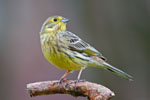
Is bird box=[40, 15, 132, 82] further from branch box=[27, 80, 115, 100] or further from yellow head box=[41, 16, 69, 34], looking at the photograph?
branch box=[27, 80, 115, 100]

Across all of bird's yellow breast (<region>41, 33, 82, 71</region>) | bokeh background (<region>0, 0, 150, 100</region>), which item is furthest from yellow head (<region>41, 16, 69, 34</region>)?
bokeh background (<region>0, 0, 150, 100</region>)

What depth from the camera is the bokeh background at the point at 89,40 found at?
9.45m

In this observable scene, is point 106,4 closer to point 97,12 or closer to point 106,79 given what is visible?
point 97,12

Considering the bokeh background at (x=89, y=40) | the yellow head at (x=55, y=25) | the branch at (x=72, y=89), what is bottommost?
the bokeh background at (x=89, y=40)

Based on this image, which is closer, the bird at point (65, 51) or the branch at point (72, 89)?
the branch at point (72, 89)

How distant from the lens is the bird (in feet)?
17.5

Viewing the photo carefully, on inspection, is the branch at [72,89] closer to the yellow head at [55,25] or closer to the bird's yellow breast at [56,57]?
the bird's yellow breast at [56,57]

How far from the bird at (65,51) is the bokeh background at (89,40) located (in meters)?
3.25

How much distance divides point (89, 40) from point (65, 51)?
461 centimetres

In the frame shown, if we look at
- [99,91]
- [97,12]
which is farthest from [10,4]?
[99,91]

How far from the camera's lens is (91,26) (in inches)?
397

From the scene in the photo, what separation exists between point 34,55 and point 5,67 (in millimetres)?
1235

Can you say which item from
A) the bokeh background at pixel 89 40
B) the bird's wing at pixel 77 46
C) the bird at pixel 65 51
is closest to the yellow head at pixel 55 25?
the bird at pixel 65 51

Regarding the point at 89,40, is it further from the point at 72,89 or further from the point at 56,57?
the point at 72,89
